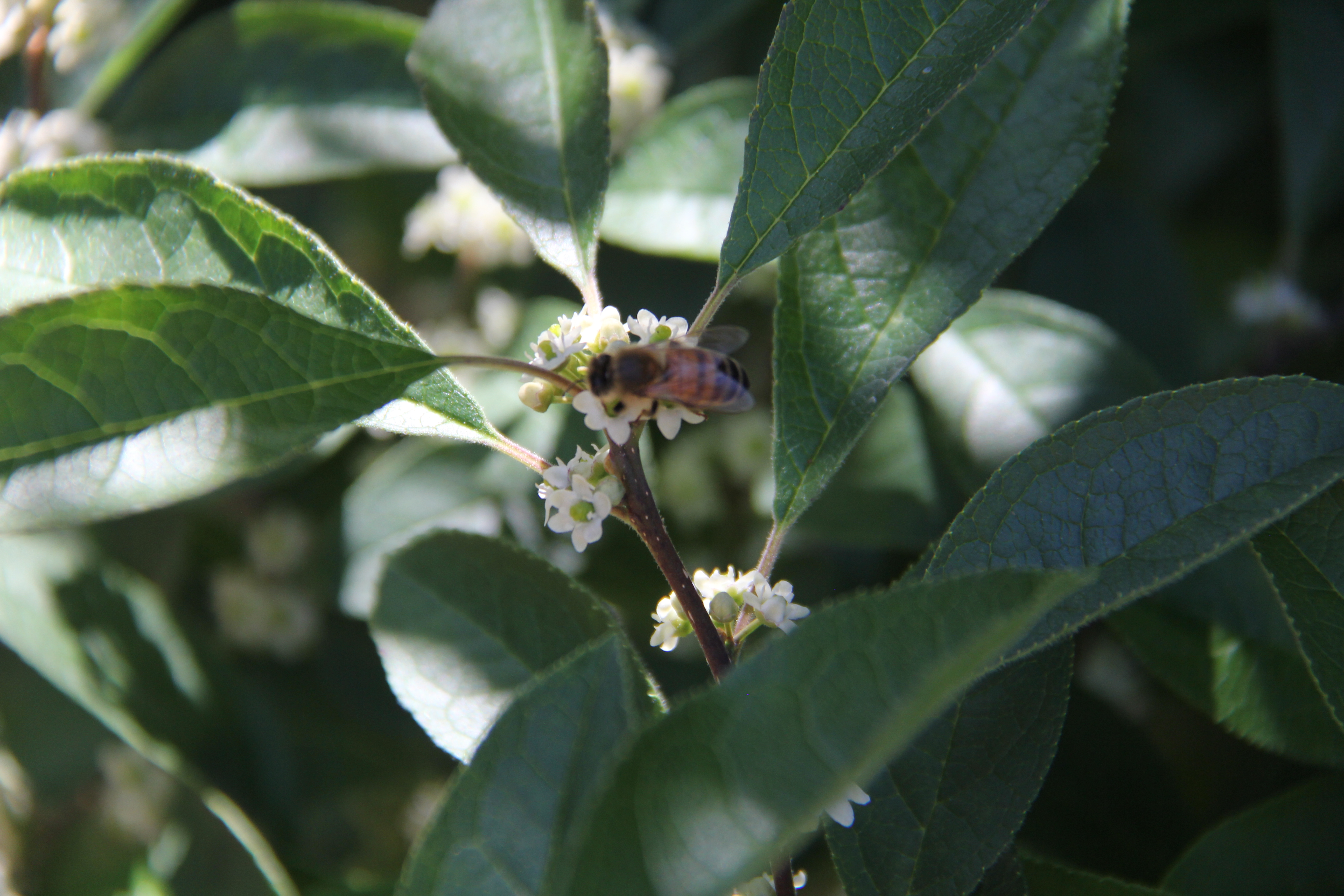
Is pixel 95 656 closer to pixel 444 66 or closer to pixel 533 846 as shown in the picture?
pixel 444 66

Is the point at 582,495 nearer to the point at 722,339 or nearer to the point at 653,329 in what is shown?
the point at 653,329

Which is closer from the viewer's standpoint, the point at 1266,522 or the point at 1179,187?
the point at 1266,522

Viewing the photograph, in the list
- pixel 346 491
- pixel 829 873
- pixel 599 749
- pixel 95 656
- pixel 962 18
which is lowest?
pixel 829 873

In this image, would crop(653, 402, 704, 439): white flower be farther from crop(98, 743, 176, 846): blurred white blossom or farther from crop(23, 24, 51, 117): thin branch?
crop(23, 24, 51, 117): thin branch

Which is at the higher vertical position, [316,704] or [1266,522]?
[1266,522]

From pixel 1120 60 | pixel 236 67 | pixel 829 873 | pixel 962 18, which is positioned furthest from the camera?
pixel 829 873

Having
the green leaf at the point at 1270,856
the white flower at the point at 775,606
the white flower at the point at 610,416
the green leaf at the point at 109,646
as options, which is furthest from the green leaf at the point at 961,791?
the green leaf at the point at 109,646

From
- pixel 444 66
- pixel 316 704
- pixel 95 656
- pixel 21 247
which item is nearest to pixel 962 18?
pixel 444 66
